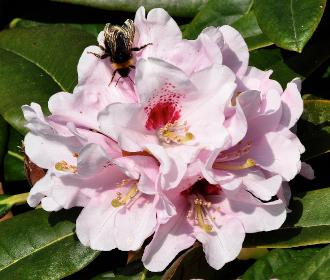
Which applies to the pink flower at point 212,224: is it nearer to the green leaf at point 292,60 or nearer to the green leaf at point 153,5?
the green leaf at point 292,60

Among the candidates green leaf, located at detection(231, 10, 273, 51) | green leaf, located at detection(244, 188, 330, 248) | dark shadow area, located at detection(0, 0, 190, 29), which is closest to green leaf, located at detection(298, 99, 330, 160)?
green leaf, located at detection(244, 188, 330, 248)

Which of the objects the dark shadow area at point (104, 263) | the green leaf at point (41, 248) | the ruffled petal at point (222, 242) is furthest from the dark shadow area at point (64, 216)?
the ruffled petal at point (222, 242)

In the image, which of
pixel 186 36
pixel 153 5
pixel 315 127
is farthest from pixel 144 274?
pixel 153 5

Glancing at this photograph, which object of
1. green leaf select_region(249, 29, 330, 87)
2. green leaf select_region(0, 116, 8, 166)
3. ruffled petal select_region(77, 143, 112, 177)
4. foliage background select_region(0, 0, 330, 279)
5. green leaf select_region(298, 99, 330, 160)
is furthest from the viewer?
green leaf select_region(0, 116, 8, 166)

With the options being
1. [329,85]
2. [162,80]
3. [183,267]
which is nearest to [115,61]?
[162,80]

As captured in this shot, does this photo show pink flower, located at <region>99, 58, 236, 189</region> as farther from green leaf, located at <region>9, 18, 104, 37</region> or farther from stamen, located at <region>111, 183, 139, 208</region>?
green leaf, located at <region>9, 18, 104, 37</region>

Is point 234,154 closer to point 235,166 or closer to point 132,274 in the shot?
point 235,166
